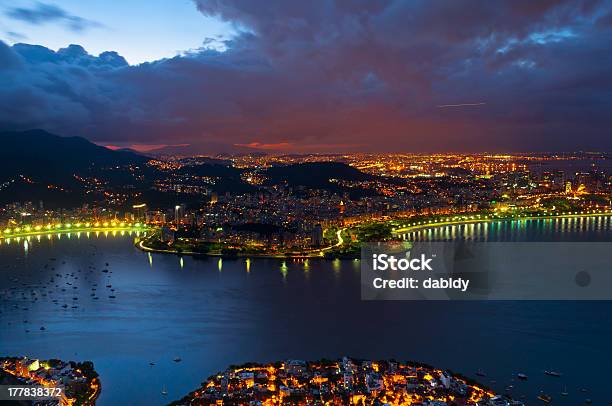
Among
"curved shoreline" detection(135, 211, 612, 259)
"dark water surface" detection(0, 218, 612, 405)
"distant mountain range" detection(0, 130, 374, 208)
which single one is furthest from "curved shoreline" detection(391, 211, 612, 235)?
"distant mountain range" detection(0, 130, 374, 208)

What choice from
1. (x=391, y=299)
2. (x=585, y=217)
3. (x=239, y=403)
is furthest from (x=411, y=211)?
(x=239, y=403)

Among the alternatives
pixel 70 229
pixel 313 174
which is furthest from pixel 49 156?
pixel 70 229

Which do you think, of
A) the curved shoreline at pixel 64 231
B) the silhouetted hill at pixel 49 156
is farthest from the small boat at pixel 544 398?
the silhouetted hill at pixel 49 156

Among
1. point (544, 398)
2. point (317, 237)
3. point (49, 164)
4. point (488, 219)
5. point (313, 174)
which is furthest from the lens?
point (313, 174)

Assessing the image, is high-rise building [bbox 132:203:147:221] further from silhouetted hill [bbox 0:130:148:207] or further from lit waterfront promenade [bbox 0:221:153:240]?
silhouetted hill [bbox 0:130:148:207]

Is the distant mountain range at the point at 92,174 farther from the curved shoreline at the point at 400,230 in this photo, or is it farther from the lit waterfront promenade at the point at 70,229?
the curved shoreline at the point at 400,230

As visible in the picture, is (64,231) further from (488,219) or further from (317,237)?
(488,219)
